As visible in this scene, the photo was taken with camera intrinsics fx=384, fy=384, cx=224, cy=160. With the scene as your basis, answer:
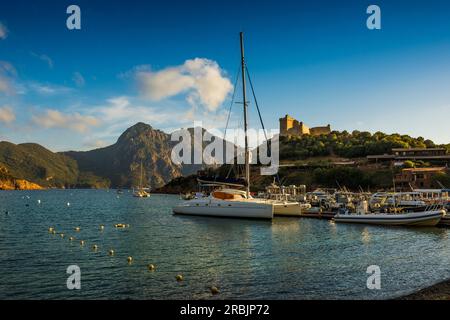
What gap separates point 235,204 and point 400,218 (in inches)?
934

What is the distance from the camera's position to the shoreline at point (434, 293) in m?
19.7

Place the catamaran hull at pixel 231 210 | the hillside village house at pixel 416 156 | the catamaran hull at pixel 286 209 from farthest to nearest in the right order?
the hillside village house at pixel 416 156, the catamaran hull at pixel 286 209, the catamaran hull at pixel 231 210

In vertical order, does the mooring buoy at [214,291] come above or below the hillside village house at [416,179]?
below

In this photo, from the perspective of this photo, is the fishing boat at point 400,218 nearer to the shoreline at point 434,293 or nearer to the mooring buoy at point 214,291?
the shoreline at point 434,293

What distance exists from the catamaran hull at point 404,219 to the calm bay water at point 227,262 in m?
2.18

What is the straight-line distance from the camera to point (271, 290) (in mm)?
22531

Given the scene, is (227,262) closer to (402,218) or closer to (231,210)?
(231,210)

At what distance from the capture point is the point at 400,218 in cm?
5116

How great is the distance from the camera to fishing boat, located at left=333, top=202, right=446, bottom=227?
164 feet

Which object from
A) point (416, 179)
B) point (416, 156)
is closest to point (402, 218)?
point (416, 179)

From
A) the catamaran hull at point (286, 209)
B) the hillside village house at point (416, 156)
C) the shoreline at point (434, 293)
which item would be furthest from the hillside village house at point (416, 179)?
the shoreline at point (434, 293)

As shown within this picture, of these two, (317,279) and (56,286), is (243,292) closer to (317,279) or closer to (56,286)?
(317,279)
